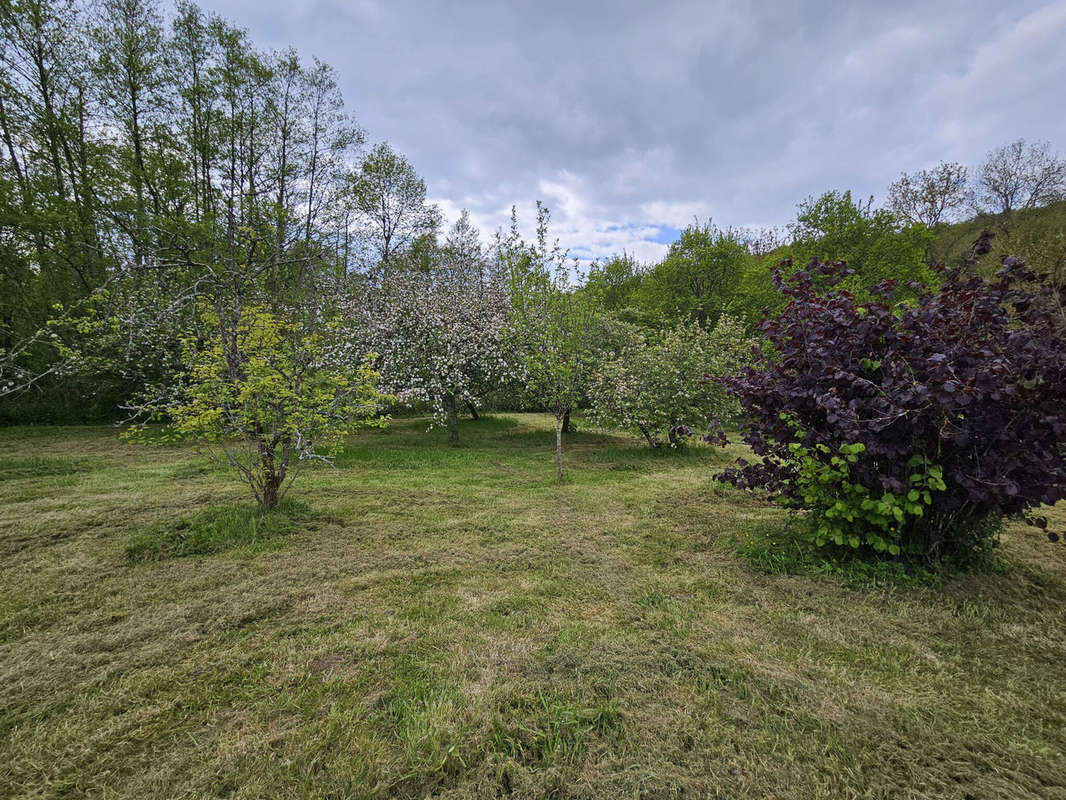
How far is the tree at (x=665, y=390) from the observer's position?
9500mm

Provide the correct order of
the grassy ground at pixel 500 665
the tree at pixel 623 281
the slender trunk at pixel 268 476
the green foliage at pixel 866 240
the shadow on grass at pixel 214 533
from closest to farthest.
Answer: the grassy ground at pixel 500 665 < the shadow on grass at pixel 214 533 < the slender trunk at pixel 268 476 < the green foliage at pixel 866 240 < the tree at pixel 623 281

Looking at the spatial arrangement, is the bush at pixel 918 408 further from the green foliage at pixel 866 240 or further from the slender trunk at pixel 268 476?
the green foliage at pixel 866 240

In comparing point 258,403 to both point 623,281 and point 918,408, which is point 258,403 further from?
point 623,281

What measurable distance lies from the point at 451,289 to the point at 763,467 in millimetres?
10066

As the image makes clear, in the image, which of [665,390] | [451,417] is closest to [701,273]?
[665,390]

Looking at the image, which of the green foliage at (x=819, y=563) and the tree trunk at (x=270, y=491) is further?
the tree trunk at (x=270, y=491)

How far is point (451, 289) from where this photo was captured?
12047 mm

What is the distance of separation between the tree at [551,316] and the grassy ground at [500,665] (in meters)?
3.45

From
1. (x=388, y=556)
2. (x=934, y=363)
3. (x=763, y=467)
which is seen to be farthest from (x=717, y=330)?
(x=388, y=556)

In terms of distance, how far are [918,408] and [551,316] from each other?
5447 millimetres

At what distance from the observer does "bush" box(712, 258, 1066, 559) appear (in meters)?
2.84

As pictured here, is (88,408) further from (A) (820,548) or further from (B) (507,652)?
(A) (820,548)

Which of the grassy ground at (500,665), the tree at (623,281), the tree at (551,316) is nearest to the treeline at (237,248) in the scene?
the tree at (551,316)

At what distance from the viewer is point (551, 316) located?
300 inches
